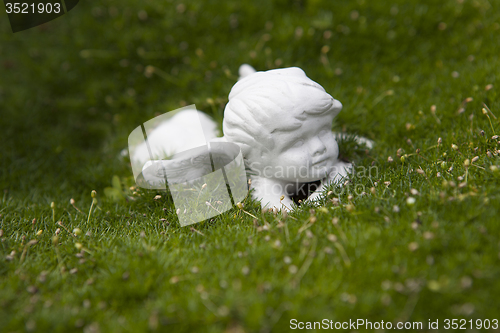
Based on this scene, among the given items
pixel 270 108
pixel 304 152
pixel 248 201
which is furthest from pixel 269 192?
pixel 270 108

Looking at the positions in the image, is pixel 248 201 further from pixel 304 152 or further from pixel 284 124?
pixel 284 124

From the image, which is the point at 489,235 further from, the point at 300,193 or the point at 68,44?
the point at 68,44

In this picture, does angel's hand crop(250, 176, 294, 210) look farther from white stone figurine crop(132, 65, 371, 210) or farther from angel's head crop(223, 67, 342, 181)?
angel's head crop(223, 67, 342, 181)

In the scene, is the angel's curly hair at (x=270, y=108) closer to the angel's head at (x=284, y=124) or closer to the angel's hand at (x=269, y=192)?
the angel's head at (x=284, y=124)

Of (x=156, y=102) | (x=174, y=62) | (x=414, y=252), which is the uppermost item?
(x=174, y=62)

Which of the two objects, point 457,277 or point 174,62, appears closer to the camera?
point 457,277

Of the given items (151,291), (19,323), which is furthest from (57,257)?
(151,291)
